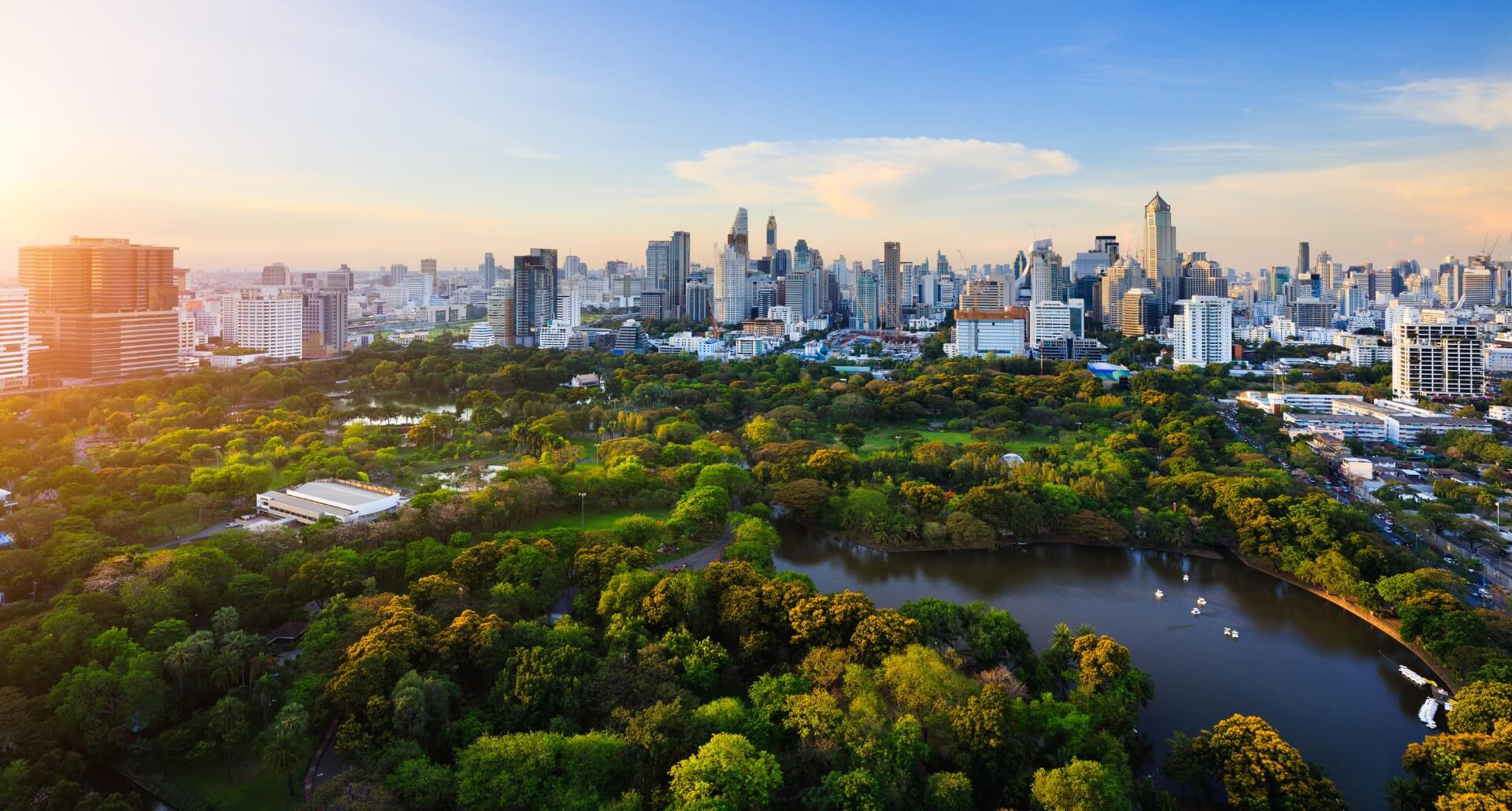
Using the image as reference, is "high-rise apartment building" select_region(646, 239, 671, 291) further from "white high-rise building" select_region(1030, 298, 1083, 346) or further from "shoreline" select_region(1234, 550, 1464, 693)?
"shoreline" select_region(1234, 550, 1464, 693)

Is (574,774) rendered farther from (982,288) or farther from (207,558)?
(982,288)

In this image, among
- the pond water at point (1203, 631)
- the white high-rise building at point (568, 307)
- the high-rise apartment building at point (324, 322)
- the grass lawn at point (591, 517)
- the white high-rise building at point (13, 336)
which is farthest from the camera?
the white high-rise building at point (568, 307)

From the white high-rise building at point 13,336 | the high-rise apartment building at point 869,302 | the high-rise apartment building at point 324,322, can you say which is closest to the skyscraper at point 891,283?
the high-rise apartment building at point 869,302

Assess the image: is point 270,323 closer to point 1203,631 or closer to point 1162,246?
point 1203,631

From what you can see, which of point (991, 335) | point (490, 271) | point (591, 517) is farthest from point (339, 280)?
point (591, 517)

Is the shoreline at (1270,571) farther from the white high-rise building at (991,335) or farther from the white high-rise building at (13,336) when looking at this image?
the white high-rise building at (991,335)

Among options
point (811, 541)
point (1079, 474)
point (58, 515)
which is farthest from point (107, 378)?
point (1079, 474)
